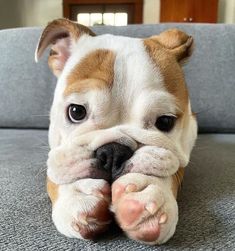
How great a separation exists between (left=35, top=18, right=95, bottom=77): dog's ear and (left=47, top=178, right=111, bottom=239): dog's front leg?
42 cm

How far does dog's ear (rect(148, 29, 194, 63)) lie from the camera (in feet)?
2.90

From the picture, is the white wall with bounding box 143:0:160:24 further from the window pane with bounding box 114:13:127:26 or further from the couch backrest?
the couch backrest

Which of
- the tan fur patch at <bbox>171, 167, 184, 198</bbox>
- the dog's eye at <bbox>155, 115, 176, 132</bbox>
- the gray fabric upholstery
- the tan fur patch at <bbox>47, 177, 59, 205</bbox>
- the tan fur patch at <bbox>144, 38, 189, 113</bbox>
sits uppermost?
the tan fur patch at <bbox>144, 38, 189, 113</bbox>

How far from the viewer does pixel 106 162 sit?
670 mm

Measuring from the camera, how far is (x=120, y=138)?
26.8 inches

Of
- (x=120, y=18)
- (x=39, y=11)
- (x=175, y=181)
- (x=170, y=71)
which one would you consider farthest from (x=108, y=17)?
(x=175, y=181)

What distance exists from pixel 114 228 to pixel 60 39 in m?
0.52

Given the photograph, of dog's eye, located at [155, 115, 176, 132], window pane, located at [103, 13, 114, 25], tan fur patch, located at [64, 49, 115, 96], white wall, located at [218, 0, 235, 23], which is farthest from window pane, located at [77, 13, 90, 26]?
dog's eye, located at [155, 115, 176, 132]

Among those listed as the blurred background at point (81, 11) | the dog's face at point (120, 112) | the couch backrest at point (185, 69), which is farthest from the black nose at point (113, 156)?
the blurred background at point (81, 11)

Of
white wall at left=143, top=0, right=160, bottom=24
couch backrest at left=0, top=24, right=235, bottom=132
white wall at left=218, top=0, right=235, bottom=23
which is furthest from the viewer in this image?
white wall at left=143, top=0, right=160, bottom=24

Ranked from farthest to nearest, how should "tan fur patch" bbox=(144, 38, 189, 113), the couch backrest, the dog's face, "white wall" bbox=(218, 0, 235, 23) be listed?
"white wall" bbox=(218, 0, 235, 23) < the couch backrest < "tan fur patch" bbox=(144, 38, 189, 113) < the dog's face

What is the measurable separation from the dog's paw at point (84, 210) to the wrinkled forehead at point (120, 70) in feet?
0.63

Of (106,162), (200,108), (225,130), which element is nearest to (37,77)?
(200,108)

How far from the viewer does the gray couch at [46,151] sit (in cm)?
62
